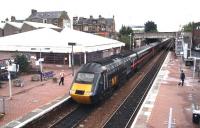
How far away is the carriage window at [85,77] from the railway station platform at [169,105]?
13.8 ft

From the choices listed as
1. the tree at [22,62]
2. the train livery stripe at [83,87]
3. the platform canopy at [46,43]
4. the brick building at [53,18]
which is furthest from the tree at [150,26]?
the train livery stripe at [83,87]

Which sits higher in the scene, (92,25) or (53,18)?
(53,18)

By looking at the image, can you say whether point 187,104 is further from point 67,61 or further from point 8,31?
point 8,31

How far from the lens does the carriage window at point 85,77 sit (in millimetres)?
22031

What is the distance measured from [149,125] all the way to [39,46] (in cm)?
3171

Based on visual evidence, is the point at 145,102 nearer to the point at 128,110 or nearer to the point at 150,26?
the point at 128,110

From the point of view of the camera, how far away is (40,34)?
54.4m

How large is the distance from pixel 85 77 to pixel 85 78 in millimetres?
93

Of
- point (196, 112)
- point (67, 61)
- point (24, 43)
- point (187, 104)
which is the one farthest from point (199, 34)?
point (196, 112)

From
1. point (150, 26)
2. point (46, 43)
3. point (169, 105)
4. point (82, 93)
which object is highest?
point (150, 26)

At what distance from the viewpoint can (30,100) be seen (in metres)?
24.2

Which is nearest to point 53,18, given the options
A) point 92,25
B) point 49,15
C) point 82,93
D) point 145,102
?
point 49,15

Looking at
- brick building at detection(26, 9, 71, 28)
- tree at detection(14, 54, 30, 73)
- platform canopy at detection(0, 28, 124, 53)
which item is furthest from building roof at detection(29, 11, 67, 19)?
tree at detection(14, 54, 30, 73)

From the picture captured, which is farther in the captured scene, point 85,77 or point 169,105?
point 169,105
